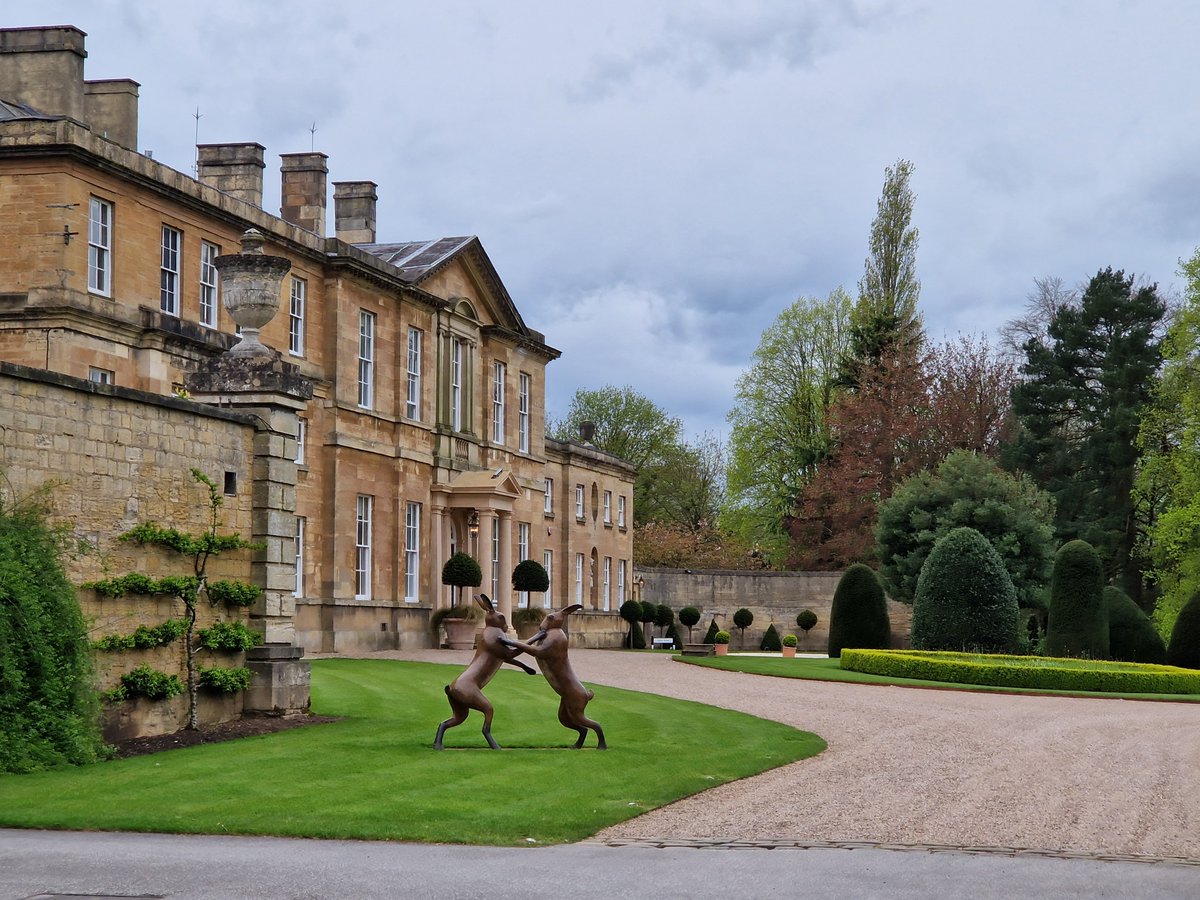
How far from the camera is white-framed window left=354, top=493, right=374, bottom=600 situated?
121 feet

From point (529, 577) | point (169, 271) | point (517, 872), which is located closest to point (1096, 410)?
point (529, 577)

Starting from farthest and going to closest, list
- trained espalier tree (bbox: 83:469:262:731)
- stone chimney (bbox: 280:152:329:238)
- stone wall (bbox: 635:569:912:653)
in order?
stone wall (bbox: 635:569:912:653), stone chimney (bbox: 280:152:329:238), trained espalier tree (bbox: 83:469:262:731)

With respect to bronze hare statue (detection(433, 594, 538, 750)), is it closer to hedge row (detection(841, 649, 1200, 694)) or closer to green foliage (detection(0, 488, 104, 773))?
green foliage (detection(0, 488, 104, 773))

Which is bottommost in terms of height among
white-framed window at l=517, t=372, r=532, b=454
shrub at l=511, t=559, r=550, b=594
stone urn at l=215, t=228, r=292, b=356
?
shrub at l=511, t=559, r=550, b=594

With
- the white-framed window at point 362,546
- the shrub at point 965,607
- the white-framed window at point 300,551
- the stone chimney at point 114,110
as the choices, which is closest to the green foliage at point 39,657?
the stone chimney at point 114,110

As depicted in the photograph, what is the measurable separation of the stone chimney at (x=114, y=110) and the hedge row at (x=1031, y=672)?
Result: 19.1 m

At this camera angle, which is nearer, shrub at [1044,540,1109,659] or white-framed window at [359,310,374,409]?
shrub at [1044,540,1109,659]

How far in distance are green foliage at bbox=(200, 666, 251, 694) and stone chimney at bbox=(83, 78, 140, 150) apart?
667 inches

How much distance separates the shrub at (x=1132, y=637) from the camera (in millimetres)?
38781

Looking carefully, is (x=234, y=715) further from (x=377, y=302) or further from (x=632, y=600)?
(x=632, y=600)

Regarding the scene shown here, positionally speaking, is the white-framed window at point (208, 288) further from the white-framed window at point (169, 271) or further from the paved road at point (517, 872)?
the paved road at point (517, 872)

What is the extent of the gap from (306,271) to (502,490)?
29.7ft

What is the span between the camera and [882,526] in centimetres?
4541

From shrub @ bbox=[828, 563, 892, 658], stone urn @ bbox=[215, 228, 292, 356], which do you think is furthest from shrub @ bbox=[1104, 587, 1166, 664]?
stone urn @ bbox=[215, 228, 292, 356]
